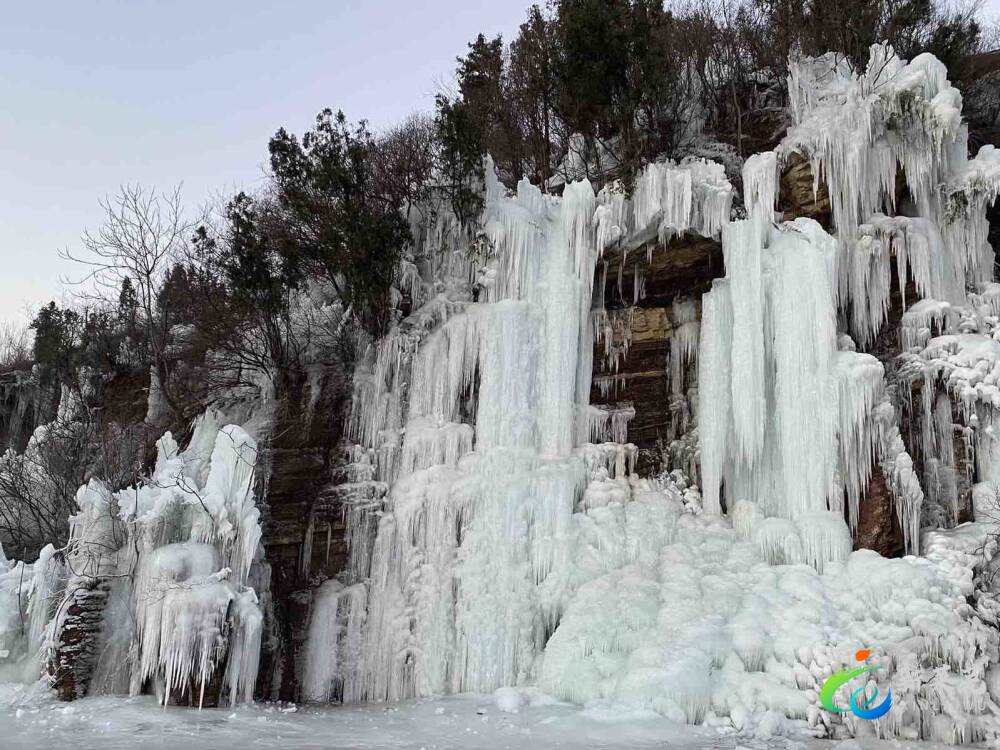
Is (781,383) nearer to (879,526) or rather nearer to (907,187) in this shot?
(879,526)

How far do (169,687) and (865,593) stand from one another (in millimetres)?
8359

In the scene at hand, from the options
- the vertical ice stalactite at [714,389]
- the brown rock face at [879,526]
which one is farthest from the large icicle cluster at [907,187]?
the brown rock face at [879,526]

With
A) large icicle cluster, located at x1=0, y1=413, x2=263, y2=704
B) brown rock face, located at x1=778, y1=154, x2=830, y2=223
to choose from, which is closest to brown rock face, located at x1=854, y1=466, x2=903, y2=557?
brown rock face, located at x1=778, y1=154, x2=830, y2=223

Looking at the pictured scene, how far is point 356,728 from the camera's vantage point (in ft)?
27.7

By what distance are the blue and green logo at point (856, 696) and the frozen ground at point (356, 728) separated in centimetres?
34

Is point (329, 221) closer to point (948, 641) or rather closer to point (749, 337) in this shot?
point (749, 337)

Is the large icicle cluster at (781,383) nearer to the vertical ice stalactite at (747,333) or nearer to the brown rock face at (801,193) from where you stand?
the vertical ice stalactite at (747,333)

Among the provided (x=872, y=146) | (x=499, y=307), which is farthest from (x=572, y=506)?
(x=872, y=146)

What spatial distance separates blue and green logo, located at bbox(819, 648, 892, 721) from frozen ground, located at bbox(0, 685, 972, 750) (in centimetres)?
34

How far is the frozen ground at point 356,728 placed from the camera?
7.36 metres

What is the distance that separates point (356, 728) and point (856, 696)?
530cm

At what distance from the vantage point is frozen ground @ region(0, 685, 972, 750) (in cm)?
736

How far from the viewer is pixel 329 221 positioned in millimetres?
13305

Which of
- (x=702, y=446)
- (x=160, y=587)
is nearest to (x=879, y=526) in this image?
(x=702, y=446)
